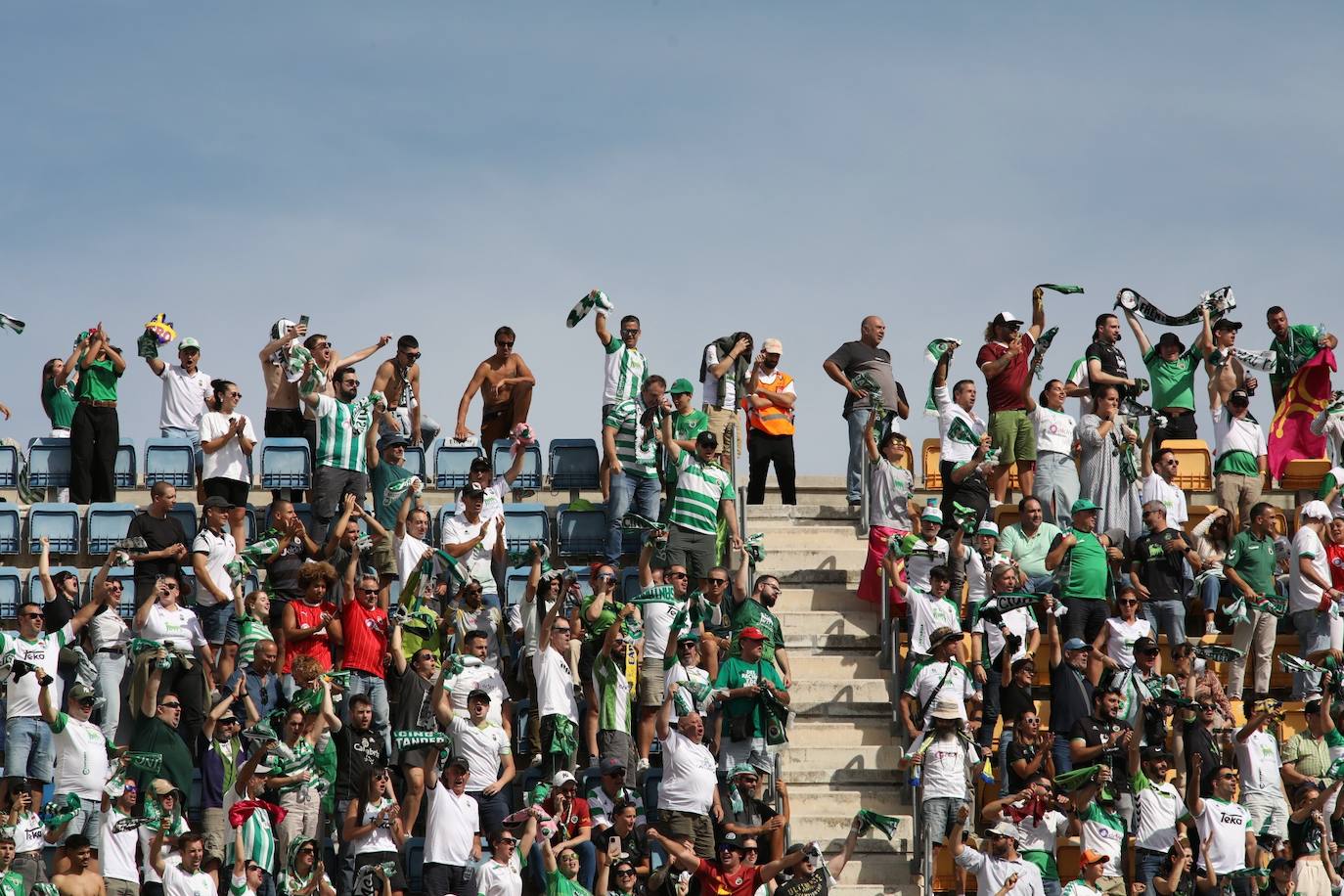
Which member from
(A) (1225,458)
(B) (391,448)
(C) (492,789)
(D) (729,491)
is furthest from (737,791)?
(A) (1225,458)

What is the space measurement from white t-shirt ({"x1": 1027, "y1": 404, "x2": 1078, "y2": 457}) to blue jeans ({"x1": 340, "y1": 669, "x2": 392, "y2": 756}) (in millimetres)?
6628

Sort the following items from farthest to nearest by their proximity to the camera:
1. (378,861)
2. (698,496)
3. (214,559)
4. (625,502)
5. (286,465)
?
1. (286,465)
2. (625,502)
3. (698,496)
4. (214,559)
5. (378,861)

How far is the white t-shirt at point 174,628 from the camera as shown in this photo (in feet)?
68.3

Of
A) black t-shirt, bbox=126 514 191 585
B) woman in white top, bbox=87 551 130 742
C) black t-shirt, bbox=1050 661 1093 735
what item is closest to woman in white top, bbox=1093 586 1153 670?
black t-shirt, bbox=1050 661 1093 735

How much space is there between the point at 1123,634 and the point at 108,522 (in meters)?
8.76

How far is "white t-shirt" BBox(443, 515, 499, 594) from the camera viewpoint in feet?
72.7

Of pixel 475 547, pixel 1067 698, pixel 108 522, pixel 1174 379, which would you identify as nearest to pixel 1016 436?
pixel 1174 379

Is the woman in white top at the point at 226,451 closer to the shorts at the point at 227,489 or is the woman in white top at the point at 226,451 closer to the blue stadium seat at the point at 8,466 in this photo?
the shorts at the point at 227,489

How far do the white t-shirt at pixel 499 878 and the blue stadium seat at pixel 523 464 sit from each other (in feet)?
19.0

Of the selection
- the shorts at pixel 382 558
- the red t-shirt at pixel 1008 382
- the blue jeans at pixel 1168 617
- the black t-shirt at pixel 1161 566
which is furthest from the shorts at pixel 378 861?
the red t-shirt at pixel 1008 382

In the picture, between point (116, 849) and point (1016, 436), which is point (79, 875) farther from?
point (1016, 436)

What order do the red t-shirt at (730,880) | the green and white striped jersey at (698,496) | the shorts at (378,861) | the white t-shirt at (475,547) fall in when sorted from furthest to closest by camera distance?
the green and white striped jersey at (698,496) → the white t-shirt at (475,547) → the shorts at (378,861) → the red t-shirt at (730,880)

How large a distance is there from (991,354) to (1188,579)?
9.23ft

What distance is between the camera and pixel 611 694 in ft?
68.0
